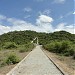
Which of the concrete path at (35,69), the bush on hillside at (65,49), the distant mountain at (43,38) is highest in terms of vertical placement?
the distant mountain at (43,38)

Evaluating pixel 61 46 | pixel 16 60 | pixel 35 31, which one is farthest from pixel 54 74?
pixel 35 31

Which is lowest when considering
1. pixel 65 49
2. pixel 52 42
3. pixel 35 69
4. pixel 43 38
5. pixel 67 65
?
pixel 67 65

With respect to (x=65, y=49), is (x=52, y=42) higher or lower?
higher

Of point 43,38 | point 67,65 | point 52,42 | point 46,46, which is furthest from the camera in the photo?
point 43,38

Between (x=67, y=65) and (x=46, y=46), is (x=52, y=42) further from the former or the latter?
(x=67, y=65)

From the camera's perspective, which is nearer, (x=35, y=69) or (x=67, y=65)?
(x=35, y=69)

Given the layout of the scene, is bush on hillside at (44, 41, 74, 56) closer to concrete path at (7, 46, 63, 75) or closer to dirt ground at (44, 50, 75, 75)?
dirt ground at (44, 50, 75, 75)

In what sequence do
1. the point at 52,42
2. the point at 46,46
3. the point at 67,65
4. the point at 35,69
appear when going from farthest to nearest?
the point at 52,42 → the point at 46,46 → the point at 67,65 → the point at 35,69

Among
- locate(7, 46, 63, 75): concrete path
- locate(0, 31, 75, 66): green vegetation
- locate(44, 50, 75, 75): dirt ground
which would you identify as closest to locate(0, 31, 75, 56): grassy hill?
locate(0, 31, 75, 66): green vegetation

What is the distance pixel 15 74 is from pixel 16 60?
22.2ft

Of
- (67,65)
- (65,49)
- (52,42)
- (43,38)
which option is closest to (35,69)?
(67,65)

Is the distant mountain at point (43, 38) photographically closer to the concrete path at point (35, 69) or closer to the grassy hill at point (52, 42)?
the grassy hill at point (52, 42)

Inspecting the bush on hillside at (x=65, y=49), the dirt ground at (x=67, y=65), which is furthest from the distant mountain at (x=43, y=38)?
the dirt ground at (x=67, y=65)

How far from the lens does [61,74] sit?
10922 mm
